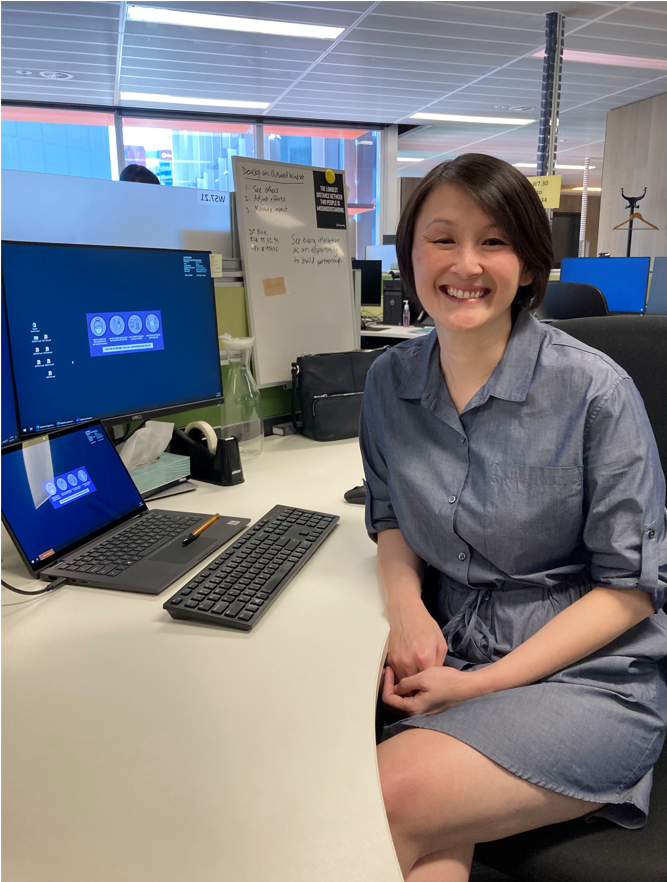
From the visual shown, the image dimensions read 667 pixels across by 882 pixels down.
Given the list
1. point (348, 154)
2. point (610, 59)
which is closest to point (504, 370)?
point (610, 59)

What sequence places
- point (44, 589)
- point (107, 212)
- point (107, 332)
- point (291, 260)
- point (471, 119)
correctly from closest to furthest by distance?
point (44, 589) < point (107, 332) < point (291, 260) < point (107, 212) < point (471, 119)

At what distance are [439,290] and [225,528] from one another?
1.89 ft

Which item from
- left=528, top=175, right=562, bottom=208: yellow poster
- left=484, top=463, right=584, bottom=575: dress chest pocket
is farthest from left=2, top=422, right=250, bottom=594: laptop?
left=528, top=175, right=562, bottom=208: yellow poster

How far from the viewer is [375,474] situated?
1155 mm

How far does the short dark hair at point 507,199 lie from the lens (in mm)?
960

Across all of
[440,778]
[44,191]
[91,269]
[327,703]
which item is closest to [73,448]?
[91,269]

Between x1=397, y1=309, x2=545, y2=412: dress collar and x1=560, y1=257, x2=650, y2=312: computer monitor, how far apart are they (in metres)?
3.51

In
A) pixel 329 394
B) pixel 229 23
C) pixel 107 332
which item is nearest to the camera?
pixel 107 332

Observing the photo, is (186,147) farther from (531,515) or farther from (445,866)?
(445,866)

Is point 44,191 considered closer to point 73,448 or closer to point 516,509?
point 73,448

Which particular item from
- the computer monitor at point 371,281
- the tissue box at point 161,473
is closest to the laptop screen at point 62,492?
the tissue box at point 161,473

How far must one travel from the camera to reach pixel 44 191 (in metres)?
2.09

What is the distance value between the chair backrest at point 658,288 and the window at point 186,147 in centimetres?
429

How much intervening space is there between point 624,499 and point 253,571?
561 millimetres
